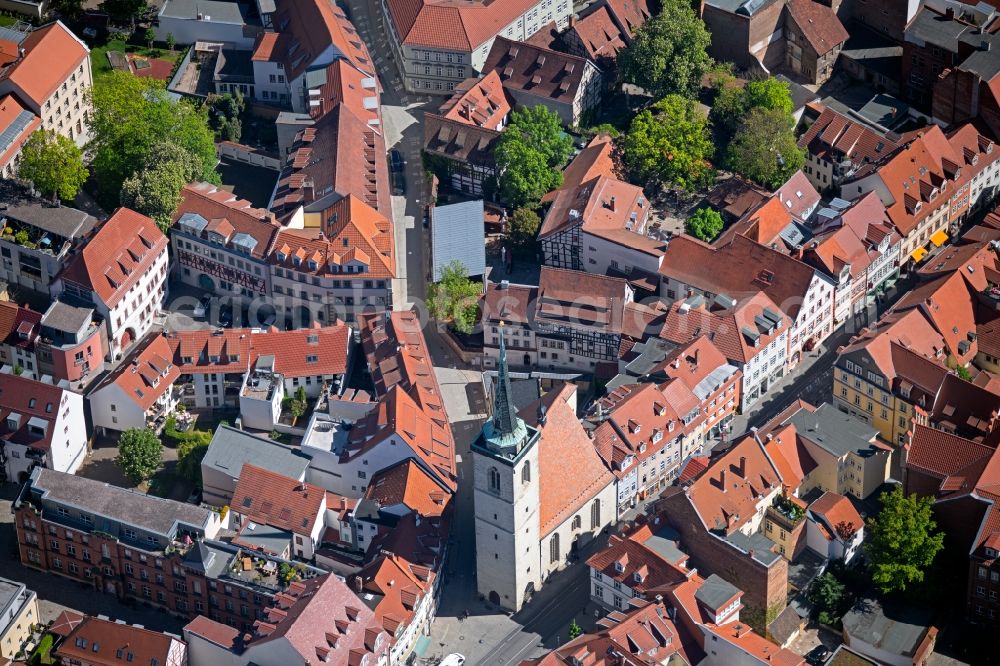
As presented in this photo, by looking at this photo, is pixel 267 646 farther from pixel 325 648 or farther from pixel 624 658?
pixel 624 658

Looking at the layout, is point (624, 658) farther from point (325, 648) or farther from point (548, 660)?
point (325, 648)

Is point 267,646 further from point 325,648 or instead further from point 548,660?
point 548,660

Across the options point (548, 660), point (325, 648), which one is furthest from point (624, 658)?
point (325, 648)

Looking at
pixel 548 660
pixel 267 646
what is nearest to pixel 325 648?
pixel 267 646

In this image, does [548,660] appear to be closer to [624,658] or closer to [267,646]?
[624,658]
